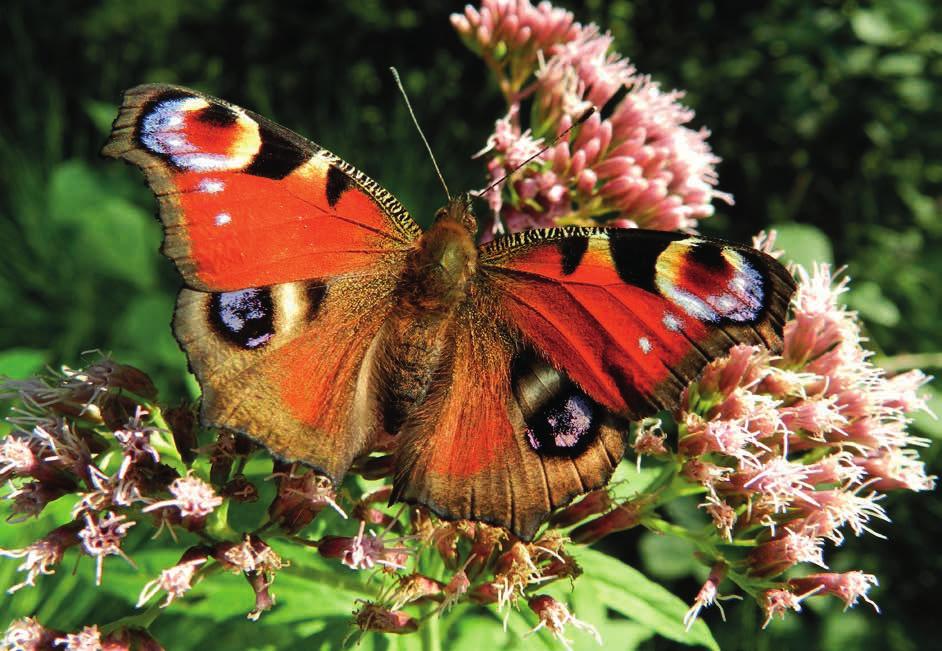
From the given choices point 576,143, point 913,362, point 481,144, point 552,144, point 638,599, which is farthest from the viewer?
point 481,144

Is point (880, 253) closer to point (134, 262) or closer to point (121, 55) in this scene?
point (134, 262)

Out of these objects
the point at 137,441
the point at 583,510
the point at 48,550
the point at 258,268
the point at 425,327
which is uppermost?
the point at 258,268

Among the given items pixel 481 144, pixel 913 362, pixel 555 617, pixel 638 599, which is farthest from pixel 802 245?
pixel 481 144

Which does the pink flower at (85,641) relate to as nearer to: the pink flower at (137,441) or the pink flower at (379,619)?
the pink flower at (137,441)

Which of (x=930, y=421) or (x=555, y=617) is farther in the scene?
(x=930, y=421)

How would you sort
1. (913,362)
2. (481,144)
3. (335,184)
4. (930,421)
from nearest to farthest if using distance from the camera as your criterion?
(335,184), (930,421), (913,362), (481,144)

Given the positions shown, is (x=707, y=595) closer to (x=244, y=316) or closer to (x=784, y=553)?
(x=784, y=553)

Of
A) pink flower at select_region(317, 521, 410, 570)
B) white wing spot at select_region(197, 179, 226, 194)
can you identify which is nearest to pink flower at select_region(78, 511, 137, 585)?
pink flower at select_region(317, 521, 410, 570)

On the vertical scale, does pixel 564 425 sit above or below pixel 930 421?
above
